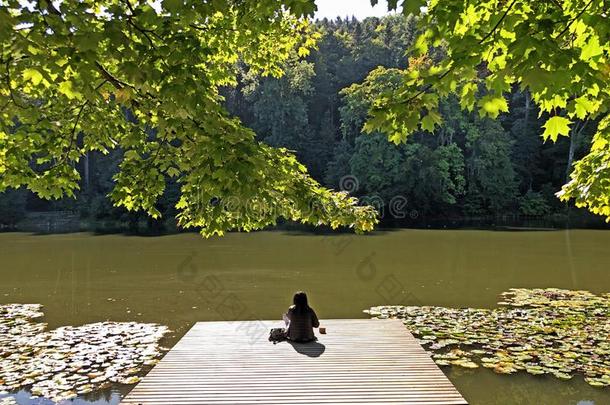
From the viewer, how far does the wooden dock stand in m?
5.65

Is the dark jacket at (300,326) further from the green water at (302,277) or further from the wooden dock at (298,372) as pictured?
the green water at (302,277)

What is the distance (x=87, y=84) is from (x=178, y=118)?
Answer: 3.66ft

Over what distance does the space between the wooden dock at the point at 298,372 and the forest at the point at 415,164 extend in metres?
38.4

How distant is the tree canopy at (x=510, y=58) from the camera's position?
3129 millimetres

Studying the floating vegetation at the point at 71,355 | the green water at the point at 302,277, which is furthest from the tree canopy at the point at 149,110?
the green water at the point at 302,277

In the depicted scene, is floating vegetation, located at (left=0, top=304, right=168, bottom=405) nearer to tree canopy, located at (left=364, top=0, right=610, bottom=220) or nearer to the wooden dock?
the wooden dock

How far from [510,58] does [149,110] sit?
356 cm

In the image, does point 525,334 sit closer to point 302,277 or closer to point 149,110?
point 149,110

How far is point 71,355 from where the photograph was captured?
9.59 metres

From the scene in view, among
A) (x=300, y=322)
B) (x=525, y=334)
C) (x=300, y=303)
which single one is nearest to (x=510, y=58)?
(x=300, y=303)

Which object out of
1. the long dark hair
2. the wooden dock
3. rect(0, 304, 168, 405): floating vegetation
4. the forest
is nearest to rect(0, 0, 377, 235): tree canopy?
the long dark hair

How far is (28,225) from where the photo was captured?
52406mm

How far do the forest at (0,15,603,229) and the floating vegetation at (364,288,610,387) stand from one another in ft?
108

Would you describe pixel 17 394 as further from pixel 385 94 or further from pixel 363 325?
pixel 385 94
